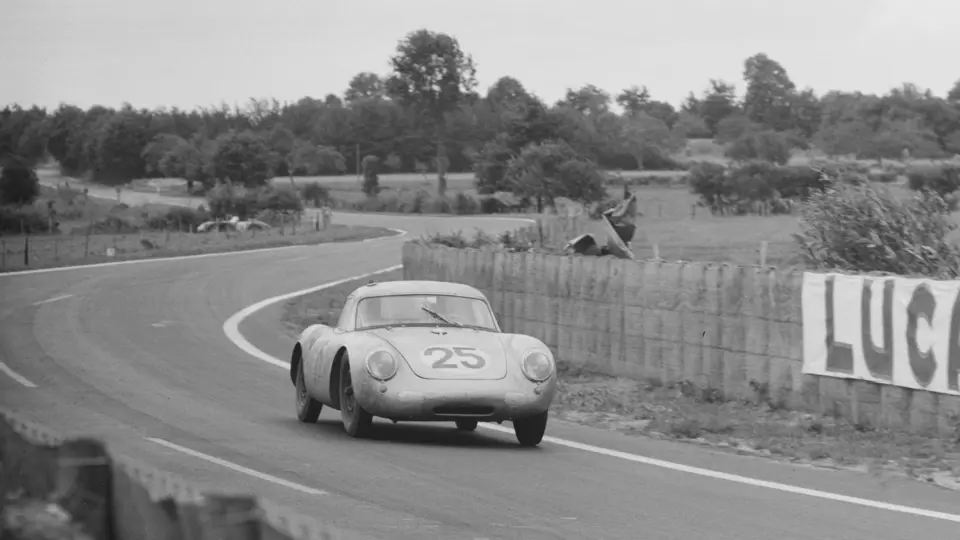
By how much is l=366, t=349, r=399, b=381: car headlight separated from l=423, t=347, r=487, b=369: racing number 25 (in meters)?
0.32

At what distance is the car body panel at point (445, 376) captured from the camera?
38.7ft

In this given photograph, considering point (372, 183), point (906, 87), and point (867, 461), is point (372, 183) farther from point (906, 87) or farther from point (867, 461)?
point (867, 461)

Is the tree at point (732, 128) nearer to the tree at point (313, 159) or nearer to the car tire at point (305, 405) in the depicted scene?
the tree at point (313, 159)

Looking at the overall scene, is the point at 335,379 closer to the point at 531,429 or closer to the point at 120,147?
the point at 531,429

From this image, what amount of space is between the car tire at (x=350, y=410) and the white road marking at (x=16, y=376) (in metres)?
5.63

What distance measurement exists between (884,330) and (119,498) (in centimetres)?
989

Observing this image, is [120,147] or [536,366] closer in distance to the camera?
[536,366]

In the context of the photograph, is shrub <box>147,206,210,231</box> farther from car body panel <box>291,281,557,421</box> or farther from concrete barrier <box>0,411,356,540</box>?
concrete barrier <box>0,411,356,540</box>

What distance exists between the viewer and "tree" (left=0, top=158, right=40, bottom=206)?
47.5m

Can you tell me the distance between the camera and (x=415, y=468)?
Result: 10.9m

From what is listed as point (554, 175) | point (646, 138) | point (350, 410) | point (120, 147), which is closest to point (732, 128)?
point (646, 138)

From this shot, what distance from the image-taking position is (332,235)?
63656 millimetres

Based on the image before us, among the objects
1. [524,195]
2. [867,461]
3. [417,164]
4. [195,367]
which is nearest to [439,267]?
[195,367]

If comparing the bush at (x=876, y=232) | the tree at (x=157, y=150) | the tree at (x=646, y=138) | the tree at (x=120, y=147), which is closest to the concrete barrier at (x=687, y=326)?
the bush at (x=876, y=232)
